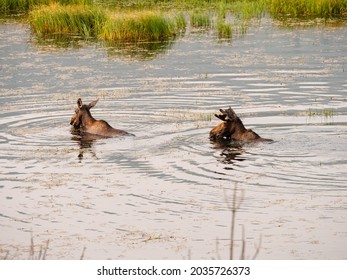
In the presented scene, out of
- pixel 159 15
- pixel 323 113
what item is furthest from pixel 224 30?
pixel 323 113

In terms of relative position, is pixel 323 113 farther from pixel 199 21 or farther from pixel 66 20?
pixel 66 20

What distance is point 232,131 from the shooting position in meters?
16.8

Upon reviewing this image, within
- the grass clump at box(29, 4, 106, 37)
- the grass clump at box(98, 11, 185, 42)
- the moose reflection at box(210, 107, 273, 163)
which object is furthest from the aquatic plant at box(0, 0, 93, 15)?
the moose reflection at box(210, 107, 273, 163)

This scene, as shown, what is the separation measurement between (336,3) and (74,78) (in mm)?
12677

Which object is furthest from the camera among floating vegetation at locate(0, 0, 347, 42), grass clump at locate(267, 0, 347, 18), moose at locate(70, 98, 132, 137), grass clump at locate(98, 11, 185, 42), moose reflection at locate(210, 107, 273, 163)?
grass clump at locate(267, 0, 347, 18)

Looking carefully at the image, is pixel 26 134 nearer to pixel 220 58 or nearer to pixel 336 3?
pixel 220 58

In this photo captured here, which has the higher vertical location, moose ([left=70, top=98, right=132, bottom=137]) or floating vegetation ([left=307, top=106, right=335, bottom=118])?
moose ([left=70, top=98, right=132, bottom=137])

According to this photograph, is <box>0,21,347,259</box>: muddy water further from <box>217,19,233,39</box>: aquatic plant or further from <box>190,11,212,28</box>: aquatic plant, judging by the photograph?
<box>190,11,212,28</box>: aquatic plant

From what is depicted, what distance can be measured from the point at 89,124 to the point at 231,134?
2665 mm

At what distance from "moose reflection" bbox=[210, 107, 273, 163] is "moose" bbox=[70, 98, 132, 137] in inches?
64.6

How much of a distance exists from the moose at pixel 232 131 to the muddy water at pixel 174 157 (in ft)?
0.84

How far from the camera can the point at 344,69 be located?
24.2m

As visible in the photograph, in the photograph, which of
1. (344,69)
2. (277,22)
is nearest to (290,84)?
(344,69)

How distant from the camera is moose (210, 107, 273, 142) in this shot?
1664 centimetres
